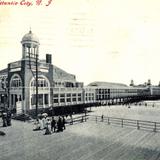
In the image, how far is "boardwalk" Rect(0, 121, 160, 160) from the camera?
913 centimetres

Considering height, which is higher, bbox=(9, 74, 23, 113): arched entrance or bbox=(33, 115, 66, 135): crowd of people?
bbox=(9, 74, 23, 113): arched entrance

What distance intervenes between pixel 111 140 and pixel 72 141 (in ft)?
7.10

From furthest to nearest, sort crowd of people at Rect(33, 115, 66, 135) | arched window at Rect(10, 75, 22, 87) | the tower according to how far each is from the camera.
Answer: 1. arched window at Rect(10, 75, 22, 87)
2. the tower
3. crowd of people at Rect(33, 115, 66, 135)

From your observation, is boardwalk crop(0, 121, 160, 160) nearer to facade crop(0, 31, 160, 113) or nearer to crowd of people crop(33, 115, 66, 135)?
crowd of people crop(33, 115, 66, 135)

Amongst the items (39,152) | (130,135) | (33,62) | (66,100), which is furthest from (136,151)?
(66,100)

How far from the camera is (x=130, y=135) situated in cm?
1297

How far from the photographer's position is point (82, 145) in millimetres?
10758

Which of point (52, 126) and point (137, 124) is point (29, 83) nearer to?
point (52, 126)

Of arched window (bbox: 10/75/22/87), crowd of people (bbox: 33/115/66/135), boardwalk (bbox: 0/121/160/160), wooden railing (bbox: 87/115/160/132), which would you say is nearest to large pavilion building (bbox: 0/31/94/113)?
arched window (bbox: 10/75/22/87)

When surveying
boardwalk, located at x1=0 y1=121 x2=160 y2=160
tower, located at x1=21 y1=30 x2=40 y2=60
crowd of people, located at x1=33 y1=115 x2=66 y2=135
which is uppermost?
tower, located at x1=21 y1=30 x2=40 y2=60

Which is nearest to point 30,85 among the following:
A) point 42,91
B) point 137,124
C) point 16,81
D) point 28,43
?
point 16,81

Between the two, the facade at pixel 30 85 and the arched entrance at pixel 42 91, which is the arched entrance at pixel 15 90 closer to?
the facade at pixel 30 85

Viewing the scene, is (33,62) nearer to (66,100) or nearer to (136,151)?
(66,100)

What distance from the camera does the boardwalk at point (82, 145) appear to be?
913 cm
